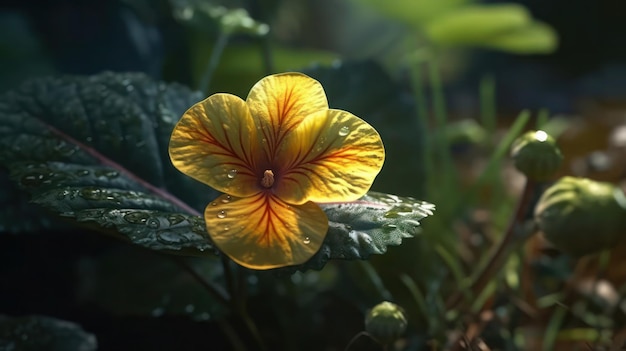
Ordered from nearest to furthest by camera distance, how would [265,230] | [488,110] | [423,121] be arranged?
1. [265,230]
2. [423,121]
3. [488,110]

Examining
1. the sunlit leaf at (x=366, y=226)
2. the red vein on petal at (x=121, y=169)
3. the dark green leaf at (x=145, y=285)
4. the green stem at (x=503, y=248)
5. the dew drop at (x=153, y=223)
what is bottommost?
the dark green leaf at (x=145, y=285)

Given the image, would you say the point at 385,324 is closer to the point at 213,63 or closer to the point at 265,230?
the point at 265,230

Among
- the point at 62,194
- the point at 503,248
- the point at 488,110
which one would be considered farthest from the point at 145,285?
the point at 488,110

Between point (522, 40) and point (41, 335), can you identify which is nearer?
point (41, 335)

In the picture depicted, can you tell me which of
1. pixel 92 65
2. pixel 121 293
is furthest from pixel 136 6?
pixel 121 293

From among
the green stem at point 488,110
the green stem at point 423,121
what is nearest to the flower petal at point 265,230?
the green stem at point 423,121

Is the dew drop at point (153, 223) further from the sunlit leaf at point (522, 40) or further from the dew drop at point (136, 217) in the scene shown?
the sunlit leaf at point (522, 40)

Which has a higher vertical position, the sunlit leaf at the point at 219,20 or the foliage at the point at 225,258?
the sunlit leaf at the point at 219,20
